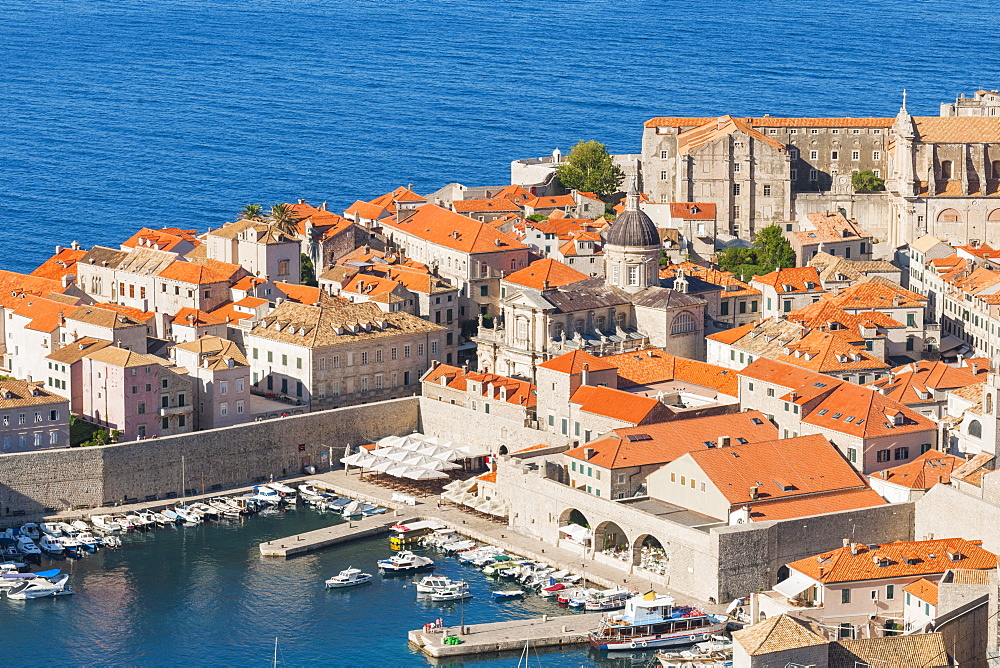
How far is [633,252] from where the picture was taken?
105000mm

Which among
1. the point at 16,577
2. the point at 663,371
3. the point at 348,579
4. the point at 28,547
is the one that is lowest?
the point at 348,579

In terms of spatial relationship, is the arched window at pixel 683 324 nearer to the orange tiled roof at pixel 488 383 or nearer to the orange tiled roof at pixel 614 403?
the orange tiled roof at pixel 488 383

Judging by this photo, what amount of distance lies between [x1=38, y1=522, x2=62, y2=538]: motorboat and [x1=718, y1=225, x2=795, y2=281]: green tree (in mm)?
42852

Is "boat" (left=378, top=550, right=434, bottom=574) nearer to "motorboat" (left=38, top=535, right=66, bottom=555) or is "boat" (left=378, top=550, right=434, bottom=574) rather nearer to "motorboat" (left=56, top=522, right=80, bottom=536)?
"motorboat" (left=38, top=535, right=66, bottom=555)

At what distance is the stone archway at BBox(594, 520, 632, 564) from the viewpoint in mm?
83375

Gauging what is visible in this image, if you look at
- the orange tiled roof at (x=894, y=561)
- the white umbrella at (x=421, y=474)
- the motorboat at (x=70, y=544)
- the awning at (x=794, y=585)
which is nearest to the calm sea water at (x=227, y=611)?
the motorboat at (x=70, y=544)

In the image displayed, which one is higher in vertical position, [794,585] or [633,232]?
[633,232]

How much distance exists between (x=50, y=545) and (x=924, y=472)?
113ft

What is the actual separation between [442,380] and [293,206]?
25.0 meters

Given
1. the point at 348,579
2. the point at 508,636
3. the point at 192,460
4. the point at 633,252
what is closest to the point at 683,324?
the point at 633,252

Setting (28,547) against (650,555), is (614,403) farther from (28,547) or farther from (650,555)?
(28,547)

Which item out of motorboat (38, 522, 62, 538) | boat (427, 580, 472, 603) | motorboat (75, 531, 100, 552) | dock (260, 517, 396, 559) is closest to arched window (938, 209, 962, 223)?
dock (260, 517, 396, 559)

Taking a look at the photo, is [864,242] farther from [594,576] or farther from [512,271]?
[594,576]

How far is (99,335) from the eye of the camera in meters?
98.0
